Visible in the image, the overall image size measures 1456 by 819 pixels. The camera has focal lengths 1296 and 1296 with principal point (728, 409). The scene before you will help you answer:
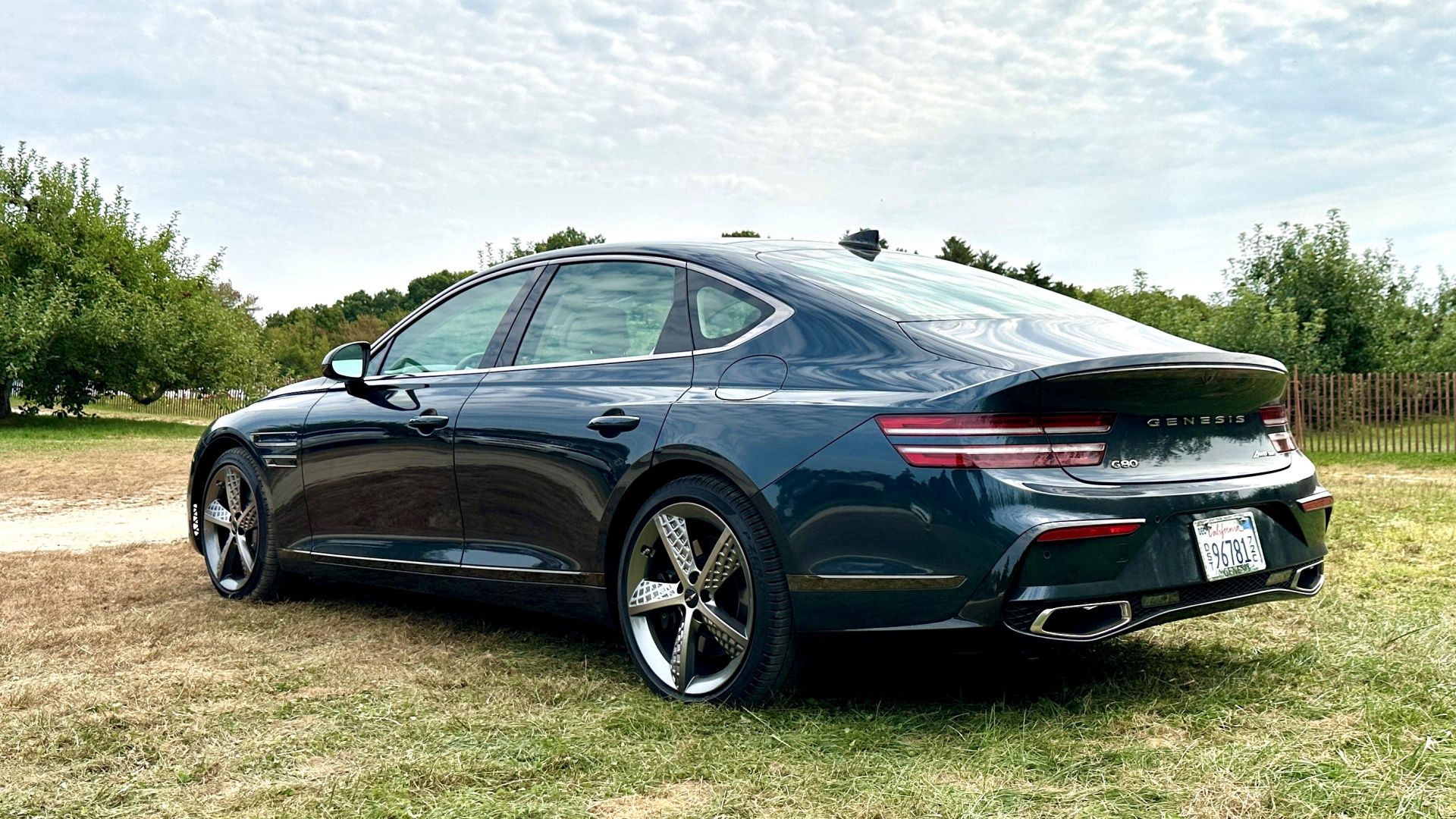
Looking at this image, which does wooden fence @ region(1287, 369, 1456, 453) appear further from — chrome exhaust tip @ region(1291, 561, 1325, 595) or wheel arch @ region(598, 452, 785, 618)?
wheel arch @ region(598, 452, 785, 618)

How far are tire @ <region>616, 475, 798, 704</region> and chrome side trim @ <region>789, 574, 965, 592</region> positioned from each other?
0.06 m

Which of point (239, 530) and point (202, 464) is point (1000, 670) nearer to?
point (239, 530)

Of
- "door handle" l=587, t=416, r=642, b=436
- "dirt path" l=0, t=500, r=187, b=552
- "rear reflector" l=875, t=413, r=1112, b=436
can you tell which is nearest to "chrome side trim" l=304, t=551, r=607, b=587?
"door handle" l=587, t=416, r=642, b=436

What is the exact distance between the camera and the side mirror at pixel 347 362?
17.4ft

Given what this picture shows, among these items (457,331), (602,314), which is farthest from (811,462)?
(457,331)

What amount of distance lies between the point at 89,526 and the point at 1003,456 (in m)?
8.26

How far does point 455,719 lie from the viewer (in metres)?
3.66

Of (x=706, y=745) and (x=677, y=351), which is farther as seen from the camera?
(x=677, y=351)

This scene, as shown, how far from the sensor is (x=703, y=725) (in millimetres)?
3523

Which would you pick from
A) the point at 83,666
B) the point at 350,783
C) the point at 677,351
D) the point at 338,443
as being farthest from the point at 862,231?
the point at 83,666

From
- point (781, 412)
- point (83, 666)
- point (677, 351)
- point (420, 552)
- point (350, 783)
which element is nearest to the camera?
point (350, 783)

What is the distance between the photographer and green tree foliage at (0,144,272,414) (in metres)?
29.1

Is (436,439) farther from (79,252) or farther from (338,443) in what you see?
(79,252)

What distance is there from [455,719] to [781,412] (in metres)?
1.27
